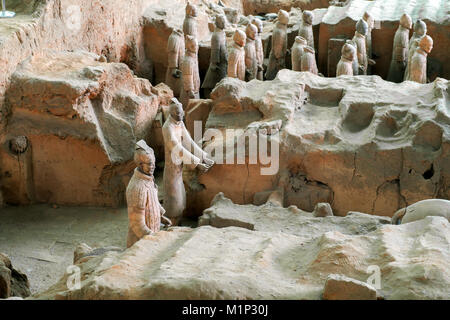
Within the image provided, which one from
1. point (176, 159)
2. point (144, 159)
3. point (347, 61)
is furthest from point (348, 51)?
point (144, 159)

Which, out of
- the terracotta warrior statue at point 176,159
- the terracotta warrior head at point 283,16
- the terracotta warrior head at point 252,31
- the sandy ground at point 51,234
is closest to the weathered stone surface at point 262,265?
the terracotta warrior statue at point 176,159

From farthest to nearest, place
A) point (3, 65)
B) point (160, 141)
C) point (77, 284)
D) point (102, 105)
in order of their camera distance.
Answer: point (160, 141) < point (102, 105) < point (3, 65) < point (77, 284)

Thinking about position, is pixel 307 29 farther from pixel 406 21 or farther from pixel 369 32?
pixel 406 21

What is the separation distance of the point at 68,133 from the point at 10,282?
108 inches

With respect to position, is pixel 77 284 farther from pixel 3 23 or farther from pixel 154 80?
pixel 154 80

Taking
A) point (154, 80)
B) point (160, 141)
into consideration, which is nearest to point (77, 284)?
point (160, 141)

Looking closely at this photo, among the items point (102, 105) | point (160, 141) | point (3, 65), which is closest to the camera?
point (3, 65)

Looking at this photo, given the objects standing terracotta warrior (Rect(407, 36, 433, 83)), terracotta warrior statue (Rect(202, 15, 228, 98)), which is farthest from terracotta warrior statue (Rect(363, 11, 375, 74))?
terracotta warrior statue (Rect(202, 15, 228, 98))

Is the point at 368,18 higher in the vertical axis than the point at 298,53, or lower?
higher

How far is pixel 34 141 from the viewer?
303 inches

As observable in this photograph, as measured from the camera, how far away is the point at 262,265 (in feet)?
13.2

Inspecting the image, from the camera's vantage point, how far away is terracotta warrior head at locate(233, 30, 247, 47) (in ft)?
30.0

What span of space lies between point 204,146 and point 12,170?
221 centimetres

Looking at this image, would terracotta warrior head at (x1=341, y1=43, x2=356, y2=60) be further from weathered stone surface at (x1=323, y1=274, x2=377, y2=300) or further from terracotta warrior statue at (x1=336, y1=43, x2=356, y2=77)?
weathered stone surface at (x1=323, y1=274, x2=377, y2=300)
